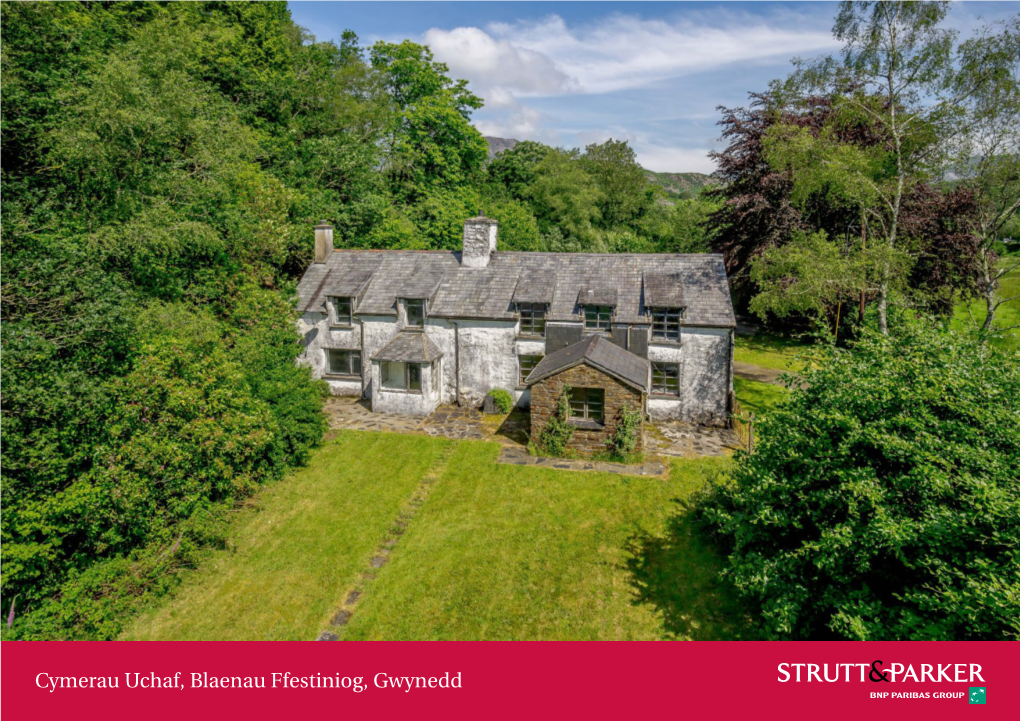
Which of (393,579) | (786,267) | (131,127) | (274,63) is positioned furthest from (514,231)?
(393,579)

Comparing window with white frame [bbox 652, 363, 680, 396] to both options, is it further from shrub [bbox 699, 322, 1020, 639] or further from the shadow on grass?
shrub [bbox 699, 322, 1020, 639]

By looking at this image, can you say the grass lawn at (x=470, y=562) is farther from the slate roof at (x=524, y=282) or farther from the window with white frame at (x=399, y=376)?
the slate roof at (x=524, y=282)

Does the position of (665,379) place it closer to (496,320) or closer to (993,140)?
(496,320)

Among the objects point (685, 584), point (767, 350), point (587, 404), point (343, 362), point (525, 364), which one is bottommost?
point (685, 584)

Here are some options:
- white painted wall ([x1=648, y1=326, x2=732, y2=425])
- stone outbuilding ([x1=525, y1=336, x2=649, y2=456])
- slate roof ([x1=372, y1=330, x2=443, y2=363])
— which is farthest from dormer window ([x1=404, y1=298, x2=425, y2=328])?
white painted wall ([x1=648, y1=326, x2=732, y2=425])

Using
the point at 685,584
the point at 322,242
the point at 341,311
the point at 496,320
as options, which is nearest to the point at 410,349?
the point at 496,320
